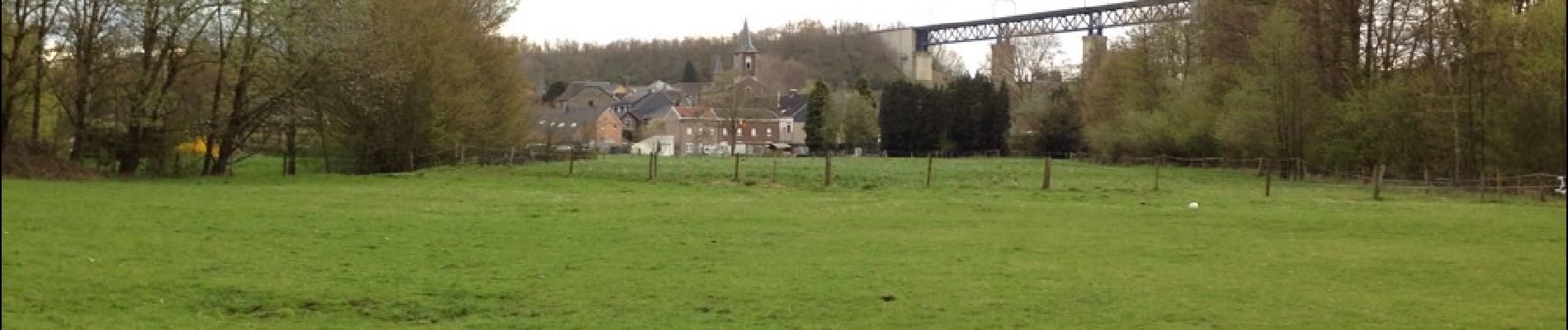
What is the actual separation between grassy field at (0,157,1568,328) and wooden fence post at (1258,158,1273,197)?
4.48m

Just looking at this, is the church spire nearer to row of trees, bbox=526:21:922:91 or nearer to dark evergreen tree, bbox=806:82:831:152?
row of trees, bbox=526:21:922:91

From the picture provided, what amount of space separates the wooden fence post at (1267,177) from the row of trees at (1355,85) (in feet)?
2.65

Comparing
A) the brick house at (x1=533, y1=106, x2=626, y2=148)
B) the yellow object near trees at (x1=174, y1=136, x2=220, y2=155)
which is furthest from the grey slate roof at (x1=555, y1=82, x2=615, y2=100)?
the yellow object near trees at (x1=174, y1=136, x2=220, y2=155)

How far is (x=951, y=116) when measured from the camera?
4163 inches

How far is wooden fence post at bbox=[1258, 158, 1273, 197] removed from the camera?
33.5 m

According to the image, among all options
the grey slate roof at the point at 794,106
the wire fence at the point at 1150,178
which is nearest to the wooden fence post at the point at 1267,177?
the wire fence at the point at 1150,178

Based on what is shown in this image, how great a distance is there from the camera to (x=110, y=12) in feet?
114

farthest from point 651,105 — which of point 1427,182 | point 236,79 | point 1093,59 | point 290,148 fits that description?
point 1427,182

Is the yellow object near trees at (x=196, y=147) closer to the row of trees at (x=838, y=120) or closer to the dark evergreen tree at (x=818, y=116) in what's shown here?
the row of trees at (x=838, y=120)

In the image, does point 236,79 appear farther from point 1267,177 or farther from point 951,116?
point 951,116

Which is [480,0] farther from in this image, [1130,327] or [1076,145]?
[1076,145]

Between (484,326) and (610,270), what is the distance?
12.4 feet

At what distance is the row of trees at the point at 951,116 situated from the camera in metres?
106

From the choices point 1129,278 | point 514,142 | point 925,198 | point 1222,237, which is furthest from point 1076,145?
point 1129,278
